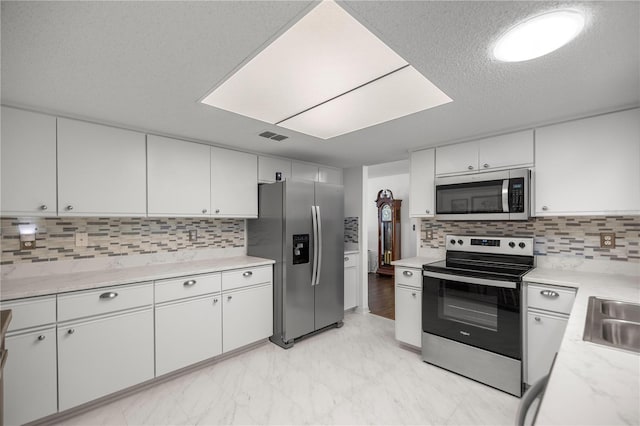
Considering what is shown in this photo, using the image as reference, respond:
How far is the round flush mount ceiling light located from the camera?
1126 mm

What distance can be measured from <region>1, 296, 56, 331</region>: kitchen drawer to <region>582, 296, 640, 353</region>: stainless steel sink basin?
287 cm

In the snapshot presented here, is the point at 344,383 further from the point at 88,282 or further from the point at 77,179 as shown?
the point at 77,179

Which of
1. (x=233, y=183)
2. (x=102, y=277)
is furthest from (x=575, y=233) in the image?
(x=102, y=277)

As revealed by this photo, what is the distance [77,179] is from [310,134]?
1916mm

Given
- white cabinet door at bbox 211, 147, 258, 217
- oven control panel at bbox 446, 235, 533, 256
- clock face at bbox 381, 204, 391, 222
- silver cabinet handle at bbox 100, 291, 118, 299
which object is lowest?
silver cabinet handle at bbox 100, 291, 118, 299

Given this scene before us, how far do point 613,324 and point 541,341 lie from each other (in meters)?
0.93

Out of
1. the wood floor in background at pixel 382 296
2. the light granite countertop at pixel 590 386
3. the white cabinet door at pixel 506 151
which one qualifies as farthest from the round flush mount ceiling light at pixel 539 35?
the wood floor in background at pixel 382 296

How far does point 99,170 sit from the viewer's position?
7.55ft

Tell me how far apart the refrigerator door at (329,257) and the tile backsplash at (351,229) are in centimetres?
73

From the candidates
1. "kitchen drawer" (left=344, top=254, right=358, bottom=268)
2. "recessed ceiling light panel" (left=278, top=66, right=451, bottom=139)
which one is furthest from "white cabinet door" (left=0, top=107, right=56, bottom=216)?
"kitchen drawer" (left=344, top=254, right=358, bottom=268)

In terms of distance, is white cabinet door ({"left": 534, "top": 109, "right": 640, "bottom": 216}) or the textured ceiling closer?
the textured ceiling

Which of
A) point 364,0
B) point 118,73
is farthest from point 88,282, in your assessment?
point 364,0

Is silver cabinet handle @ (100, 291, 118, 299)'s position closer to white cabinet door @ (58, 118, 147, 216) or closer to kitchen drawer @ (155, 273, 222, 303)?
kitchen drawer @ (155, 273, 222, 303)

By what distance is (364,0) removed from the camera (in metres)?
1.04
